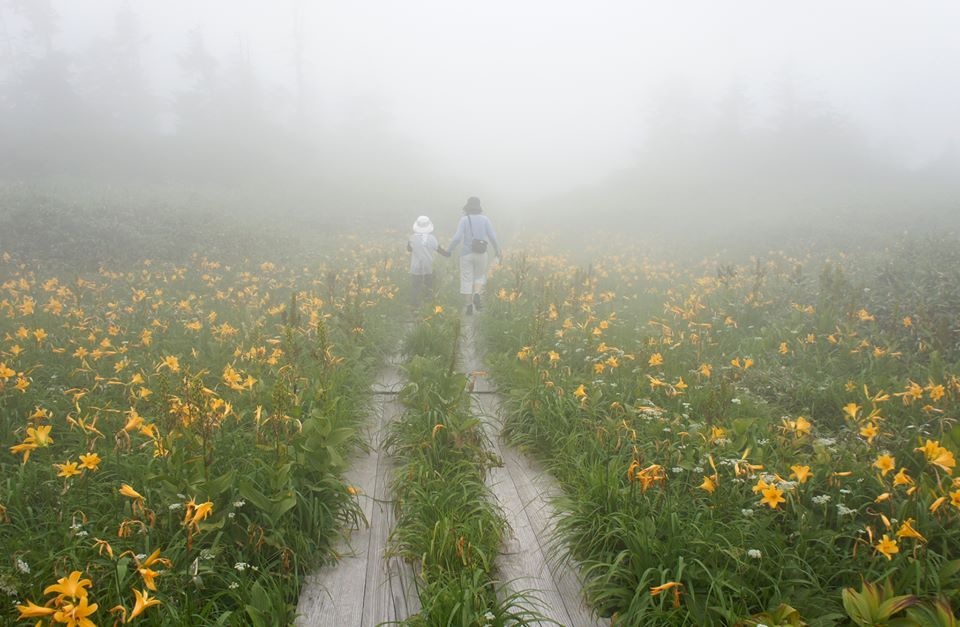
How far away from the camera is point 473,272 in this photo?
947 cm

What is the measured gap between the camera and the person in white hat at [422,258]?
31.2 feet

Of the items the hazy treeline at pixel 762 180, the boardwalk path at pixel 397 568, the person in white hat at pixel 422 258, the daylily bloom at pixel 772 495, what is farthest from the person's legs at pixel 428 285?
the hazy treeline at pixel 762 180

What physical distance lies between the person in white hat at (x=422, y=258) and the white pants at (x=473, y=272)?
430mm

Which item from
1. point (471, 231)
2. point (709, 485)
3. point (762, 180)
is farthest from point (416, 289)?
point (762, 180)

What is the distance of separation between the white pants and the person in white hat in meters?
0.43

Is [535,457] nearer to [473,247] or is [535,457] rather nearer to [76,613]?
[76,613]

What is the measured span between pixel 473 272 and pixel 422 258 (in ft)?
3.37

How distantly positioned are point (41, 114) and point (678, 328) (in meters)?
42.9

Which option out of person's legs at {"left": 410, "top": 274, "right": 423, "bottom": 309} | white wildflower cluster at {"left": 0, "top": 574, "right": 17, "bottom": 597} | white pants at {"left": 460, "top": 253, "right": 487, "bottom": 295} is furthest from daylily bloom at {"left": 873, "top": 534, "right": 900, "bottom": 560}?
person's legs at {"left": 410, "top": 274, "right": 423, "bottom": 309}

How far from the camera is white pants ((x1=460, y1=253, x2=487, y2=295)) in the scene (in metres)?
9.31

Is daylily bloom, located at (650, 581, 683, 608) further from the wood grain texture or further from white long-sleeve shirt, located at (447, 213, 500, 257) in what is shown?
white long-sleeve shirt, located at (447, 213, 500, 257)

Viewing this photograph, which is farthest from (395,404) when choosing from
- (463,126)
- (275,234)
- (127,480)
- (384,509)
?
(463,126)

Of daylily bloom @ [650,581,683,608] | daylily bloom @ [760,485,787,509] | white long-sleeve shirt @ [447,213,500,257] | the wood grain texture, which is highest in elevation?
white long-sleeve shirt @ [447,213,500,257]

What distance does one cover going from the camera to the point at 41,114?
32344 mm
